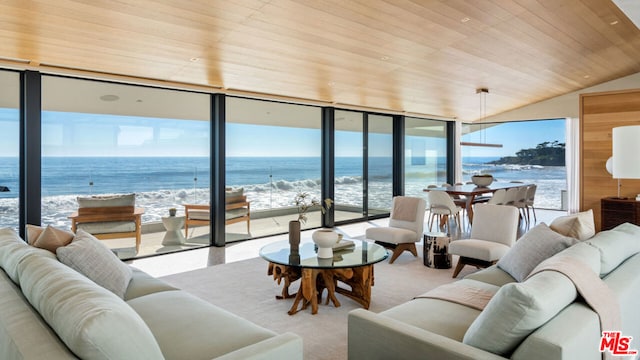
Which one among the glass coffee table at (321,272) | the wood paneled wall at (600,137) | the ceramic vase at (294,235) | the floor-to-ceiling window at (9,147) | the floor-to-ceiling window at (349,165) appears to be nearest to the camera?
the glass coffee table at (321,272)

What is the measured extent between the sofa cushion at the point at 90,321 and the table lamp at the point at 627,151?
414cm

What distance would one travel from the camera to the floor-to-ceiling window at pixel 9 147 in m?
4.41

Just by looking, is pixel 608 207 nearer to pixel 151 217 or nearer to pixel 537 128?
pixel 537 128

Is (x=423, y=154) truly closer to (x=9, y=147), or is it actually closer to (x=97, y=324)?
(x=9, y=147)

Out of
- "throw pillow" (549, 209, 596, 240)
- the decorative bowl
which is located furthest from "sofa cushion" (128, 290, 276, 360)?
the decorative bowl

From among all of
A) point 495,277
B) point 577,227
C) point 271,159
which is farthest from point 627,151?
point 271,159

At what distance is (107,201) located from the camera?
5.13 m

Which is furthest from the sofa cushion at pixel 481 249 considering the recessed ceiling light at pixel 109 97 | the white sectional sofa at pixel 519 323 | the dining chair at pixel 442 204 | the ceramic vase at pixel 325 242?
the recessed ceiling light at pixel 109 97

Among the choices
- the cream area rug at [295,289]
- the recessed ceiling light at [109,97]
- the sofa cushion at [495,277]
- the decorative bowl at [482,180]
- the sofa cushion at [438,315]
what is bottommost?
the cream area rug at [295,289]

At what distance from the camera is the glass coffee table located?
342 centimetres

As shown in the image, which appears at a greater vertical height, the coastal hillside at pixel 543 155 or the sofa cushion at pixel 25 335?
the coastal hillside at pixel 543 155

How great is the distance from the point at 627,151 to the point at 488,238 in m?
1.50

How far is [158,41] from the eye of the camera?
13.4 feet

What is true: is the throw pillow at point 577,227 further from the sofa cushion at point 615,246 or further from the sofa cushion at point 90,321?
the sofa cushion at point 90,321
